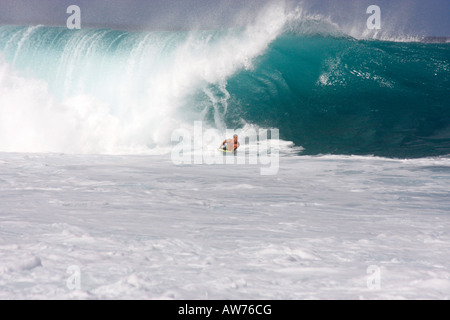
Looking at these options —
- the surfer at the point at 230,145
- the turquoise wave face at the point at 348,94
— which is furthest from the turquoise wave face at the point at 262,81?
the surfer at the point at 230,145

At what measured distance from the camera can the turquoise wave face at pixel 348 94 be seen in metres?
13.0

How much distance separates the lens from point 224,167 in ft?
29.0

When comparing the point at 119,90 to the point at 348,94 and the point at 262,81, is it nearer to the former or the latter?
the point at 262,81

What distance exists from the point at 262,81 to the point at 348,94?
245 centimetres

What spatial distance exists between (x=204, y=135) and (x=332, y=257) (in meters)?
9.08

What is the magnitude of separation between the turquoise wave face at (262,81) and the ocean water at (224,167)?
0.18 feet

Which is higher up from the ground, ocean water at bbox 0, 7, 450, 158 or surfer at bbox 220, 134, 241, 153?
ocean water at bbox 0, 7, 450, 158

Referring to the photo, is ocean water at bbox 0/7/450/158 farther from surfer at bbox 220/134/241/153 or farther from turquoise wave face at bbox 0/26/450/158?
surfer at bbox 220/134/241/153

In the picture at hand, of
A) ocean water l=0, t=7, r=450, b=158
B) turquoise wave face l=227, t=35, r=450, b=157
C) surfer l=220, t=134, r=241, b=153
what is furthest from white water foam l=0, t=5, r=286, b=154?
surfer l=220, t=134, r=241, b=153

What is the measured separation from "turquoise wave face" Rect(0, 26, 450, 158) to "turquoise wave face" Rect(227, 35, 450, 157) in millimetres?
30

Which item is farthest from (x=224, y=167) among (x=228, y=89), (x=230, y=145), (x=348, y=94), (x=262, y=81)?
(x=348, y=94)

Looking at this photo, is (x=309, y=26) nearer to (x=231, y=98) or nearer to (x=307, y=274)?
(x=231, y=98)

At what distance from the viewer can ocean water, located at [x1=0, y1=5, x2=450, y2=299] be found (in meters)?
3.46

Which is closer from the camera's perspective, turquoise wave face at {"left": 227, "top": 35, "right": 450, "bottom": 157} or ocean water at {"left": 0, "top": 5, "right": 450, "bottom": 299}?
ocean water at {"left": 0, "top": 5, "right": 450, "bottom": 299}
